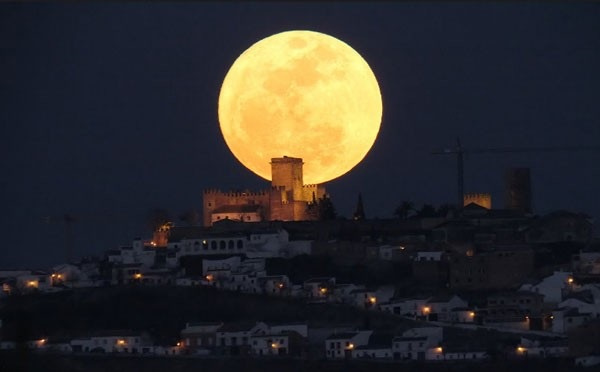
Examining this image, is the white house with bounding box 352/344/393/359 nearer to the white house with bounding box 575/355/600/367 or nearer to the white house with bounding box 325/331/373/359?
the white house with bounding box 325/331/373/359

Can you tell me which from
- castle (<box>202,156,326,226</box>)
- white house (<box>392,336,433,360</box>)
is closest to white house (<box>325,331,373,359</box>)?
white house (<box>392,336,433,360</box>)

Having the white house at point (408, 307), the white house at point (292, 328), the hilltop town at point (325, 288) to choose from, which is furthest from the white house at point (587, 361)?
the white house at point (292, 328)

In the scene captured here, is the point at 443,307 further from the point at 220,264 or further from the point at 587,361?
the point at 220,264

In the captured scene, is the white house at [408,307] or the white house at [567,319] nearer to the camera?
the white house at [567,319]

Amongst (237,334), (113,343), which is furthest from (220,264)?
(237,334)

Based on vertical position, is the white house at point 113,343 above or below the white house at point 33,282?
below

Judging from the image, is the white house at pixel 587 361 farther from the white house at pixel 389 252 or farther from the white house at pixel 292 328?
the white house at pixel 389 252

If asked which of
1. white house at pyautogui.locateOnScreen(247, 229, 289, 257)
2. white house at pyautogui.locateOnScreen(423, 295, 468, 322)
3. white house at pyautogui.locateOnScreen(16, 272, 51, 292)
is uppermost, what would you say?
white house at pyautogui.locateOnScreen(247, 229, 289, 257)

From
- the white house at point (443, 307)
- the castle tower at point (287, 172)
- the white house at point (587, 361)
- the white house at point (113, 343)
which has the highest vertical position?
the castle tower at point (287, 172)
